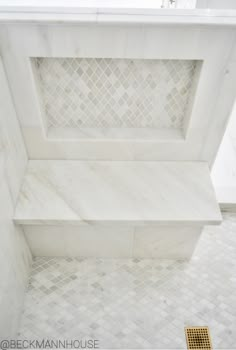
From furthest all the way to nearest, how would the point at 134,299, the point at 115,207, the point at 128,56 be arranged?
the point at 134,299 → the point at 115,207 → the point at 128,56

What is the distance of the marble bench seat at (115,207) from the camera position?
1.34 m

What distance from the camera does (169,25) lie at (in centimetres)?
107

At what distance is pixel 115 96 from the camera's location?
4.48ft

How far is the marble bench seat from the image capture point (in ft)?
4.38

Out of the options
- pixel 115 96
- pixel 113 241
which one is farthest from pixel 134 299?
pixel 115 96

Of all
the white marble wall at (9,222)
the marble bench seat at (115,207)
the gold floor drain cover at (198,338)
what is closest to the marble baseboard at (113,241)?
the marble bench seat at (115,207)

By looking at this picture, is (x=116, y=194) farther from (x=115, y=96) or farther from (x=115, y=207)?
(x=115, y=96)

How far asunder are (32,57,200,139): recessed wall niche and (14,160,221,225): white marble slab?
0.56 ft

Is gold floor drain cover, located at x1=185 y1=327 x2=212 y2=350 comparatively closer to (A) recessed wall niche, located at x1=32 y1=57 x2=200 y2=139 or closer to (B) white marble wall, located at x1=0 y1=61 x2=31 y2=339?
(B) white marble wall, located at x1=0 y1=61 x2=31 y2=339

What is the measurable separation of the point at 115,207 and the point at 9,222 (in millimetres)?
465

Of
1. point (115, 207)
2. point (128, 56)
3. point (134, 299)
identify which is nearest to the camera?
point (128, 56)

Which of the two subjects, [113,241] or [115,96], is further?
[113,241]

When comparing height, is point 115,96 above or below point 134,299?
above

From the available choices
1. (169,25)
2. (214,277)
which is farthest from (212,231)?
(169,25)
